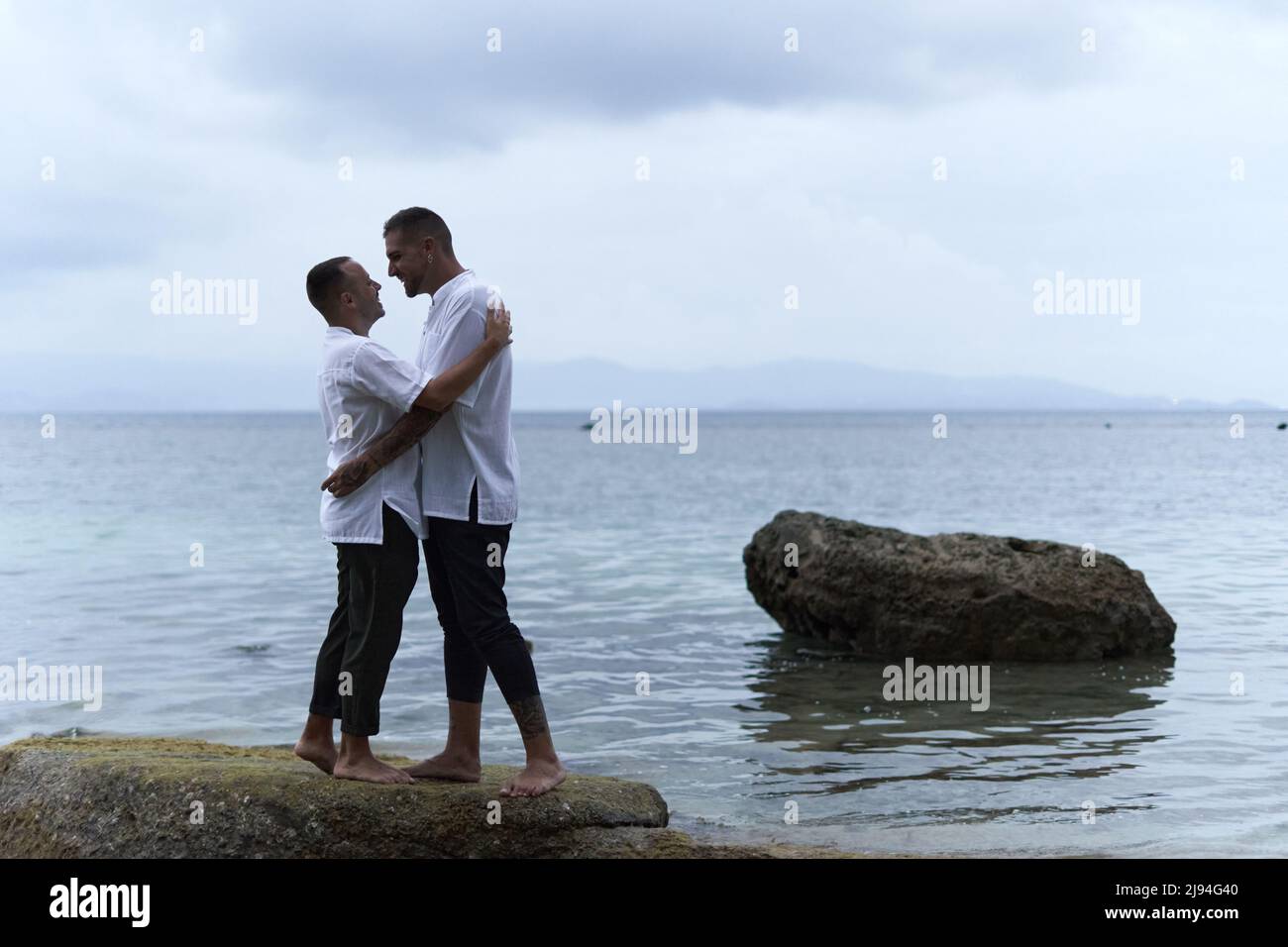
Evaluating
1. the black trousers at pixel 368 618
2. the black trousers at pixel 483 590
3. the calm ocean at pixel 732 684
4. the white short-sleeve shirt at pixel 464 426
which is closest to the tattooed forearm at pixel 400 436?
the white short-sleeve shirt at pixel 464 426

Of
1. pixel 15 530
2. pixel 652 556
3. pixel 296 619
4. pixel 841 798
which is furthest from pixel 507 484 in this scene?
pixel 15 530

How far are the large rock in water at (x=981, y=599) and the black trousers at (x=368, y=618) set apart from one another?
320 inches

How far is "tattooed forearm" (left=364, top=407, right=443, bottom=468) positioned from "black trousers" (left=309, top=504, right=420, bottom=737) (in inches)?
9.4

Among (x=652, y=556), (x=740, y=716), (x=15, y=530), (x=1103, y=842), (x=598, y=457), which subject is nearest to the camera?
(x=1103, y=842)

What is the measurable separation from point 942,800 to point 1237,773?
2235mm

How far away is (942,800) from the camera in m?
8.22

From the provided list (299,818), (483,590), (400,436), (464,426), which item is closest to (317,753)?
(299,818)

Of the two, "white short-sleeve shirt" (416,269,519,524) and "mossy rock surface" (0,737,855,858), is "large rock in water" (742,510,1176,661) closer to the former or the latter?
"mossy rock surface" (0,737,855,858)

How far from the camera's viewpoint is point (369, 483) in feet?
18.5

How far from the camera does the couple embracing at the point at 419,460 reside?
557 centimetres

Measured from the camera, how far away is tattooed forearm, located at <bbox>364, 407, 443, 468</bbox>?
219 inches

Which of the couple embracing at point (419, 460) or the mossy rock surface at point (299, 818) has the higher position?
the couple embracing at point (419, 460)

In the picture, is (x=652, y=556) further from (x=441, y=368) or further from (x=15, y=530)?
(x=441, y=368)

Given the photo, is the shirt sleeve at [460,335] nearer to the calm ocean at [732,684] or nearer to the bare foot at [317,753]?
the bare foot at [317,753]
